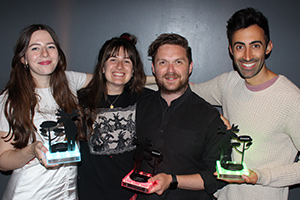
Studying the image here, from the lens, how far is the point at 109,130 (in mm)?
2158

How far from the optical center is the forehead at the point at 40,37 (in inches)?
78.8

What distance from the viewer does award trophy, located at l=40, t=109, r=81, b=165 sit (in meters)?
1.83

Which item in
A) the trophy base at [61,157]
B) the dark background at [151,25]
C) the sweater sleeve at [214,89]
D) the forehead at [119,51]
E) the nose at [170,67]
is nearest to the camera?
the trophy base at [61,157]

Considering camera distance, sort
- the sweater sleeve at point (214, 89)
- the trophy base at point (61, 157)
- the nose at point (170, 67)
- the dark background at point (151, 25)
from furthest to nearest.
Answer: the dark background at point (151, 25)
the sweater sleeve at point (214, 89)
the nose at point (170, 67)
the trophy base at point (61, 157)

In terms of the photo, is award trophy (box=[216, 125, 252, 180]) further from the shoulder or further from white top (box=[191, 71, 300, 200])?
the shoulder

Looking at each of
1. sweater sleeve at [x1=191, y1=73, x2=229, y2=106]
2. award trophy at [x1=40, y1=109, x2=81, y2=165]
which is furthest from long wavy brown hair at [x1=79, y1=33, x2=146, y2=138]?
sweater sleeve at [x1=191, y1=73, x2=229, y2=106]

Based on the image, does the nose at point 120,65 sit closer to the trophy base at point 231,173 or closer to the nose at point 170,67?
the nose at point 170,67

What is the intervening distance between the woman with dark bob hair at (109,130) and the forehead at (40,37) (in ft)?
1.59

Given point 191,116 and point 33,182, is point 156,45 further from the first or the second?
point 33,182

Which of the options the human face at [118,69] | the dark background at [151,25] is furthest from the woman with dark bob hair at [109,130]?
the dark background at [151,25]

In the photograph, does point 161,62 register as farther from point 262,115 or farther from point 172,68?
point 262,115

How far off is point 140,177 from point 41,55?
4.17 ft

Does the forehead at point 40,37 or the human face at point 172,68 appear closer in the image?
the forehead at point 40,37

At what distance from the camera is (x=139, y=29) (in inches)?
112
